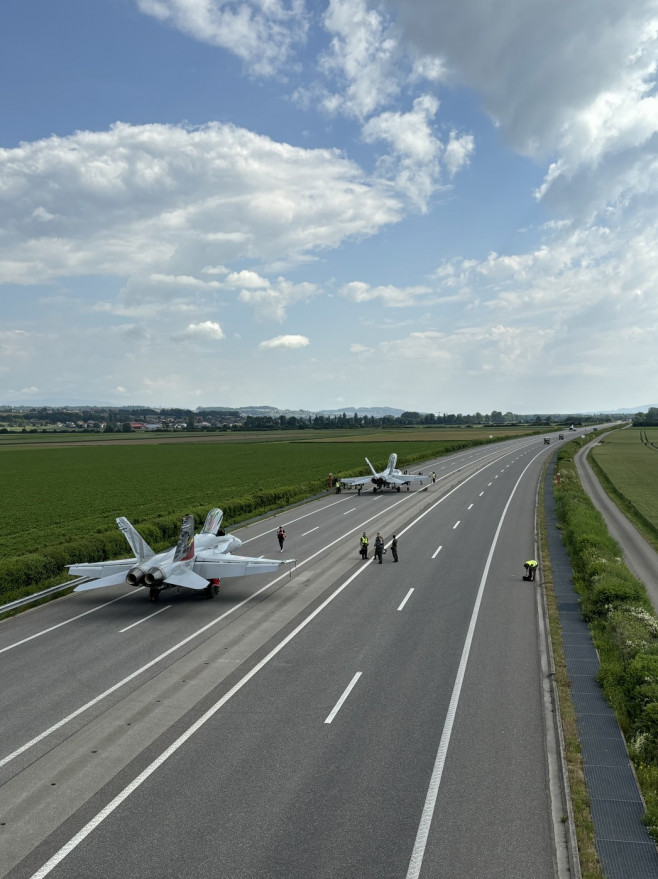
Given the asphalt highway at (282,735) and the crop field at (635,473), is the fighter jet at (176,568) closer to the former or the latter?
the asphalt highway at (282,735)

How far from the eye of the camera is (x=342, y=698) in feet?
58.6

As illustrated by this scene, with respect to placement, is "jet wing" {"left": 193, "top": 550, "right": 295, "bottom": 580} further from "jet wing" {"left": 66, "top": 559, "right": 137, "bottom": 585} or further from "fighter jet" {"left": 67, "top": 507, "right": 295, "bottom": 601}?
"jet wing" {"left": 66, "top": 559, "right": 137, "bottom": 585}

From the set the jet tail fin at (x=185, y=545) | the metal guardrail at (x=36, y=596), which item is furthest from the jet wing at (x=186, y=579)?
the metal guardrail at (x=36, y=596)

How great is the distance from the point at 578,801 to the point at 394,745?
4.38 m

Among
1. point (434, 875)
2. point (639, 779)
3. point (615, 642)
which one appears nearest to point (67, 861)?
point (434, 875)

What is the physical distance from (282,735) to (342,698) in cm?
265

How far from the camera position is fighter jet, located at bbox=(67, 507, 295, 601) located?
26.9 metres

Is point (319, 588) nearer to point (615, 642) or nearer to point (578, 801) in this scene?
point (615, 642)

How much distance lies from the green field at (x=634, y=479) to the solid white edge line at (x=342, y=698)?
31077 mm

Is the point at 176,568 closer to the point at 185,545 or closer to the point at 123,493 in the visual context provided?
the point at 185,545

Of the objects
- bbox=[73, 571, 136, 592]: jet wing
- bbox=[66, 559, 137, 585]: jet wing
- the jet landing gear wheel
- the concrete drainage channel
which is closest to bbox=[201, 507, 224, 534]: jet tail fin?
the jet landing gear wheel

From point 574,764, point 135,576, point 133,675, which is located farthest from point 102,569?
point 574,764

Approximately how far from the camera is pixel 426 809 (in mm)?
Answer: 12656

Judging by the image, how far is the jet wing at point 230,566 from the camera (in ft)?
90.5
